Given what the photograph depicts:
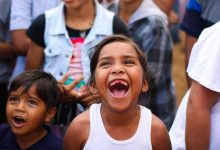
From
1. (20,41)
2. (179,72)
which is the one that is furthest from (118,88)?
(179,72)

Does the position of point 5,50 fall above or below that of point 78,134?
below

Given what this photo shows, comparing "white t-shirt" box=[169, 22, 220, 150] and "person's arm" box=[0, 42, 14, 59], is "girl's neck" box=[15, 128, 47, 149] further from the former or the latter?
"white t-shirt" box=[169, 22, 220, 150]

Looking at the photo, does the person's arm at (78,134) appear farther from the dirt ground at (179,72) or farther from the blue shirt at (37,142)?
the dirt ground at (179,72)

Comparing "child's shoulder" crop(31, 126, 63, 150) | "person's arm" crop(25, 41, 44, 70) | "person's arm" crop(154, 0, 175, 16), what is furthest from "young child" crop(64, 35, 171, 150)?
"person's arm" crop(154, 0, 175, 16)

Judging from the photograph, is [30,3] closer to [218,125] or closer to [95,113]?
[95,113]

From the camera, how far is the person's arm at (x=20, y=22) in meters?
3.49

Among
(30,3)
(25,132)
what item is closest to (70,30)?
(30,3)

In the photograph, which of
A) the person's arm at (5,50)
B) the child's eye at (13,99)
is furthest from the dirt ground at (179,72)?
the child's eye at (13,99)

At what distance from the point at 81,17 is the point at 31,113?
732mm

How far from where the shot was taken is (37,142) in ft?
9.46

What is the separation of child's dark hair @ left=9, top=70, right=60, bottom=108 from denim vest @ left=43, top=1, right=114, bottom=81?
0.67 feet

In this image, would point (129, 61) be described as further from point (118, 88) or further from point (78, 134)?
point (78, 134)

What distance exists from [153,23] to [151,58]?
23cm

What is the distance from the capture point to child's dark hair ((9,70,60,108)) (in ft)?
9.62
